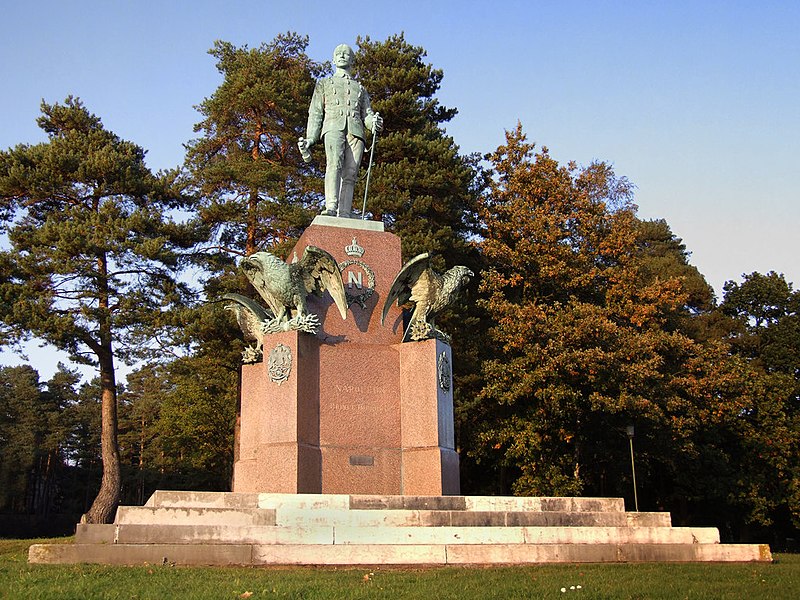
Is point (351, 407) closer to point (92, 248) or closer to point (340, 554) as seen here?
point (340, 554)

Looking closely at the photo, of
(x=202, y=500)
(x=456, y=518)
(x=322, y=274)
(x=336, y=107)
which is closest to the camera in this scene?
(x=202, y=500)

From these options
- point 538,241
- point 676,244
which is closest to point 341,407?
point 538,241

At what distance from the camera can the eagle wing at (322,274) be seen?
12742 mm

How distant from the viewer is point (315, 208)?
92.0 feet

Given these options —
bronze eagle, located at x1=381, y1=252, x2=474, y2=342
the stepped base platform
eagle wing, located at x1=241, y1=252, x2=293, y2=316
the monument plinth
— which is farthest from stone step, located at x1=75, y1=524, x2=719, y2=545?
eagle wing, located at x1=241, y1=252, x2=293, y2=316

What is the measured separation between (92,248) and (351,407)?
16.1 meters

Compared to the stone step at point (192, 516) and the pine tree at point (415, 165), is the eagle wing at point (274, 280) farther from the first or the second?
the pine tree at point (415, 165)

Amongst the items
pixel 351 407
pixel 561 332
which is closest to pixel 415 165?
pixel 561 332

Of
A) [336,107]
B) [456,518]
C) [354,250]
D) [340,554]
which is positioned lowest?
[340,554]

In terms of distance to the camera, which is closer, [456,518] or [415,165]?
[456,518]

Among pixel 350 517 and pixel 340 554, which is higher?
pixel 350 517

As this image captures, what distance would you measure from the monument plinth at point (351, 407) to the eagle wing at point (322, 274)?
165 mm

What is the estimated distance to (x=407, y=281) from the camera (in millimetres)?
13344

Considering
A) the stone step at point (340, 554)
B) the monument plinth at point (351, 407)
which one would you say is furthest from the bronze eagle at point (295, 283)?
the stone step at point (340, 554)
